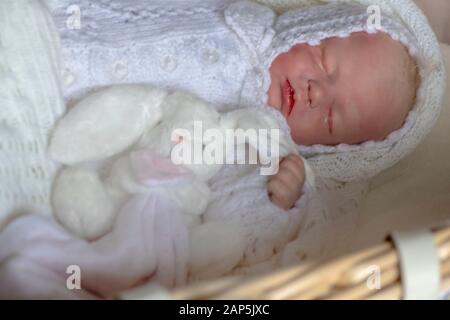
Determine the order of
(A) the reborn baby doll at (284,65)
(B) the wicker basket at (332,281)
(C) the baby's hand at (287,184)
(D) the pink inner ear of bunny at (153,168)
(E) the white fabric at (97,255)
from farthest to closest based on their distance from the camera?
(A) the reborn baby doll at (284,65) → (C) the baby's hand at (287,184) → (D) the pink inner ear of bunny at (153,168) → (E) the white fabric at (97,255) → (B) the wicker basket at (332,281)

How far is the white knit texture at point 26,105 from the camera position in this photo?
3.17 feet

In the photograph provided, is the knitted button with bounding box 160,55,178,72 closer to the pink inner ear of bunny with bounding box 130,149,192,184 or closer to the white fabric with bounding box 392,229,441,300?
the pink inner ear of bunny with bounding box 130,149,192,184

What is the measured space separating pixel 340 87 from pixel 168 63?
32cm

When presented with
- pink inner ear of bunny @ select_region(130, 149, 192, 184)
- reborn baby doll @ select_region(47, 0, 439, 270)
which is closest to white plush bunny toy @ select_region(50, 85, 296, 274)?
pink inner ear of bunny @ select_region(130, 149, 192, 184)

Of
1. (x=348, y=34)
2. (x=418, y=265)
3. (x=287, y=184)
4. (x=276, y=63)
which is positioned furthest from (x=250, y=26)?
(x=418, y=265)

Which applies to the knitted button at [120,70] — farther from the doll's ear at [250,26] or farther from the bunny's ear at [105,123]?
the doll's ear at [250,26]

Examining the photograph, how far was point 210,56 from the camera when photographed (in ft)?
3.94

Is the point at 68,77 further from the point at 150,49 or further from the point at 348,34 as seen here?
the point at 348,34

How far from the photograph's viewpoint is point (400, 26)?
4.27ft

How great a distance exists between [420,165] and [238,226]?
1.64ft

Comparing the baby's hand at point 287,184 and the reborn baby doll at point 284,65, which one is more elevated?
the reborn baby doll at point 284,65

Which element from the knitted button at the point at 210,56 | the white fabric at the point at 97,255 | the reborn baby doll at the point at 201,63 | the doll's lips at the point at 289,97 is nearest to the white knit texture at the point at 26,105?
the reborn baby doll at the point at 201,63

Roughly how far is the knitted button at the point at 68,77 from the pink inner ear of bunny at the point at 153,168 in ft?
0.70

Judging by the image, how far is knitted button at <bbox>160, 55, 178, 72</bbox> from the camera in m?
1.17
